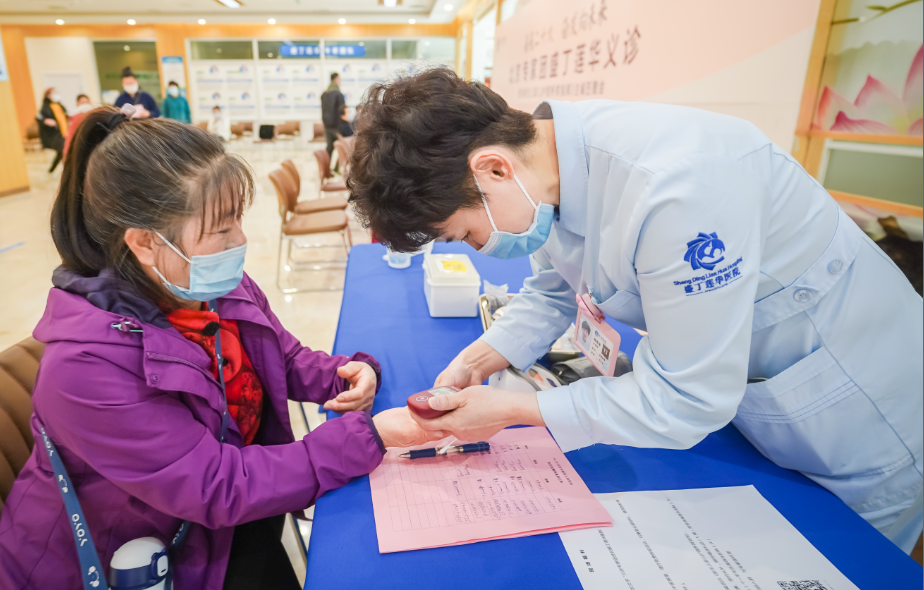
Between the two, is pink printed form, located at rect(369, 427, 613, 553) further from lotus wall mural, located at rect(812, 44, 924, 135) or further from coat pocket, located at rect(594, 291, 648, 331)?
lotus wall mural, located at rect(812, 44, 924, 135)

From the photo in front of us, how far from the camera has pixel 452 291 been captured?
1.49m

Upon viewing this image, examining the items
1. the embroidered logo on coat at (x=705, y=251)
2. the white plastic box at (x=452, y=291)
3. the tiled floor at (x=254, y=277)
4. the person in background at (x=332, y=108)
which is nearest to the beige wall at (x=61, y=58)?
the tiled floor at (x=254, y=277)

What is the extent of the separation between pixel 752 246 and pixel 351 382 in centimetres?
85

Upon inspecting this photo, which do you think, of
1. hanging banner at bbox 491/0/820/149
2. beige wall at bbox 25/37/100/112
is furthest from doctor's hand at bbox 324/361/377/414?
beige wall at bbox 25/37/100/112

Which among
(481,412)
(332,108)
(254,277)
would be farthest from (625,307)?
(332,108)

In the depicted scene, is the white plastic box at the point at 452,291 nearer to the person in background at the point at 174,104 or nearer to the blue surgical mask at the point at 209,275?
the blue surgical mask at the point at 209,275

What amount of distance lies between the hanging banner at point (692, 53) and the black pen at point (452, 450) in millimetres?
1743

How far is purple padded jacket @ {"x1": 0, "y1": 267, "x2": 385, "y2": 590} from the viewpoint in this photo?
30.2 inches

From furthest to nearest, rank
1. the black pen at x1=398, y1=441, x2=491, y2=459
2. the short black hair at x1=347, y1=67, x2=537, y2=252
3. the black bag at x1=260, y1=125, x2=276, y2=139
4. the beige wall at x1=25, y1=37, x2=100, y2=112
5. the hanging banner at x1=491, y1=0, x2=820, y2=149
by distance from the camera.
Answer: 1. the beige wall at x1=25, y1=37, x2=100, y2=112
2. the black bag at x1=260, y1=125, x2=276, y2=139
3. the hanging banner at x1=491, y1=0, x2=820, y2=149
4. the black pen at x1=398, y1=441, x2=491, y2=459
5. the short black hair at x1=347, y1=67, x2=537, y2=252

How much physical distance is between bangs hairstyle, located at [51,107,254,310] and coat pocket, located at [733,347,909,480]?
1035 millimetres

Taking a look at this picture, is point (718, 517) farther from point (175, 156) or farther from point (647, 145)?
point (175, 156)

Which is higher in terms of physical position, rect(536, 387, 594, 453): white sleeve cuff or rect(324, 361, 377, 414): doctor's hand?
rect(536, 387, 594, 453): white sleeve cuff

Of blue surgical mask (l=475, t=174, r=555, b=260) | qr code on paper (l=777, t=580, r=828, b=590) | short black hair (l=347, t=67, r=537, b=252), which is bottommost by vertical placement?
qr code on paper (l=777, t=580, r=828, b=590)

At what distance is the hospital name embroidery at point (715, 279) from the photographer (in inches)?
27.3
